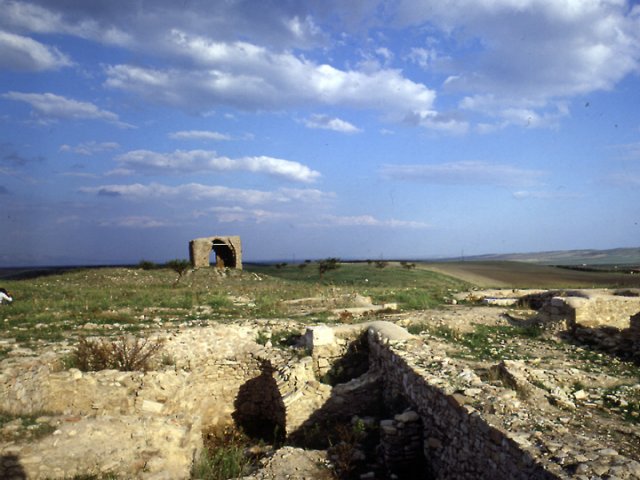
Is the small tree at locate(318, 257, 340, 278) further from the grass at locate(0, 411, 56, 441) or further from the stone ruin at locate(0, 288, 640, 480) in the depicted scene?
the grass at locate(0, 411, 56, 441)

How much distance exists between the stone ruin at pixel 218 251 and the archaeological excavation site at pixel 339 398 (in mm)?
17521

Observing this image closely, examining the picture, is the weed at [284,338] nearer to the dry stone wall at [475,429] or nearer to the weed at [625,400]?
the dry stone wall at [475,429]

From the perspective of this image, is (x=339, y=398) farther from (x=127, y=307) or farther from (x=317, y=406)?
(x=127, y=307)

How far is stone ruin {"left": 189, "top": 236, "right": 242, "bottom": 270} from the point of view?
30266mm

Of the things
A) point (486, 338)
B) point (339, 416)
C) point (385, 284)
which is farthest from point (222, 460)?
point (385, 284)

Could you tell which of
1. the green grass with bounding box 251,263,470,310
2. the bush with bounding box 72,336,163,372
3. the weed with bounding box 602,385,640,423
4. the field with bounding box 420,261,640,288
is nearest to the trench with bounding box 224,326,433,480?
the bush with bounding box 72,336,163,372

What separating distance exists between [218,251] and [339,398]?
2716 centimetres

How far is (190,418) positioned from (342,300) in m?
9.53

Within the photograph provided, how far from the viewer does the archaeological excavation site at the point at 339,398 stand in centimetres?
494

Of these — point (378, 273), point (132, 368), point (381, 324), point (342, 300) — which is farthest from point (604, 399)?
point (378, 273)

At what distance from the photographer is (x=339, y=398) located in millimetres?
8227

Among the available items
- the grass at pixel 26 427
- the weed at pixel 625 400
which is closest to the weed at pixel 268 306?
the grass at pixel 26 427

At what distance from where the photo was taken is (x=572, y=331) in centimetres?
1059

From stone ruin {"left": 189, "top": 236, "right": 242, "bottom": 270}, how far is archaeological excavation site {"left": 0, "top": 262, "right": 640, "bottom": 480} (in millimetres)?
17521
